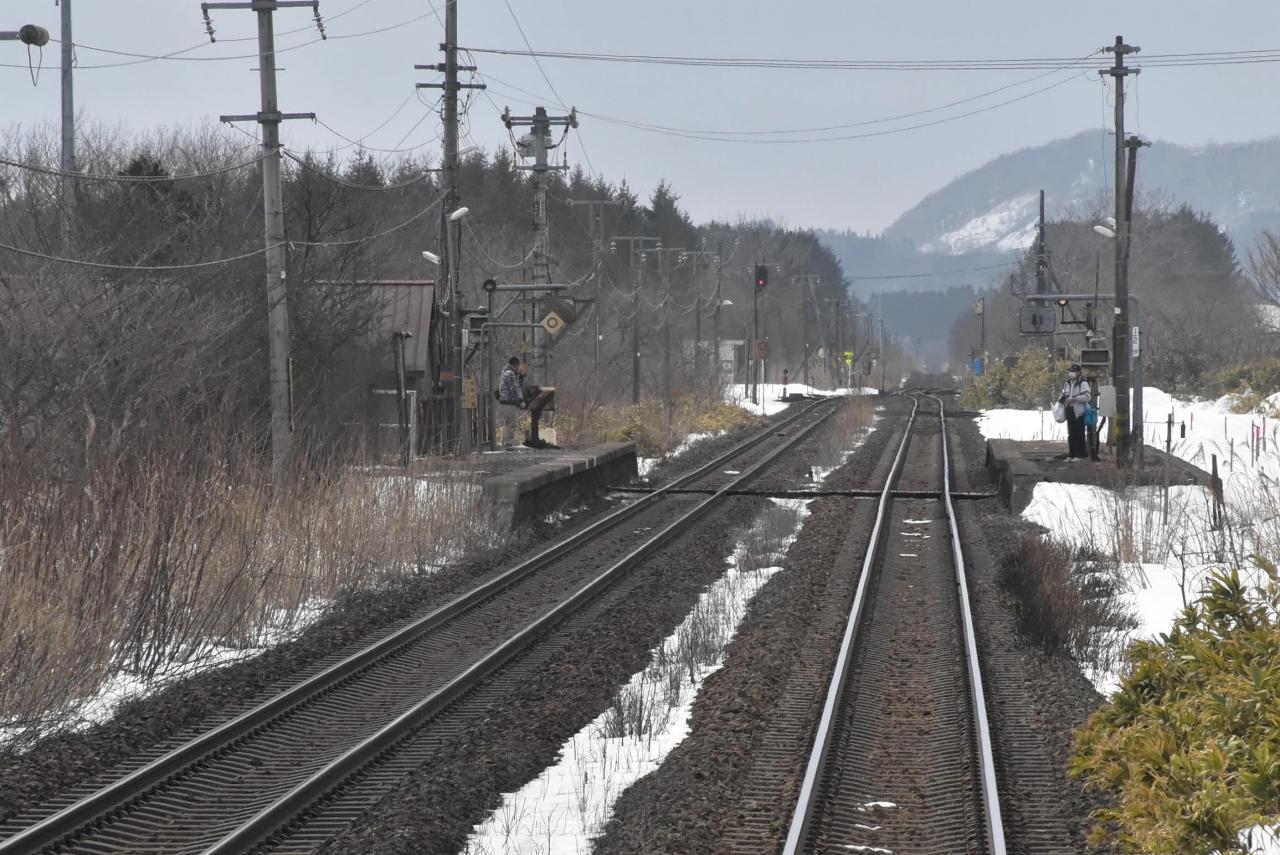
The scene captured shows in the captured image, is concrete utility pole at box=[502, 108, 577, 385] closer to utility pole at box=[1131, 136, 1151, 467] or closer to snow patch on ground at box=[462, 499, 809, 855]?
utility pole at box=[1131, 136, 1151, 467]

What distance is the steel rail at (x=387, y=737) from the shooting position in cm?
709

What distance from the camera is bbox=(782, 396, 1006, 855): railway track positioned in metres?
7.30

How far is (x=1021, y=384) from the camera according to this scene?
6131 centimetres

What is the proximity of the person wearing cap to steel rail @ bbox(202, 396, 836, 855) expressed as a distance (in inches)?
450

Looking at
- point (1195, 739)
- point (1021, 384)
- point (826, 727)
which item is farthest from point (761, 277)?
point (1195, 739)

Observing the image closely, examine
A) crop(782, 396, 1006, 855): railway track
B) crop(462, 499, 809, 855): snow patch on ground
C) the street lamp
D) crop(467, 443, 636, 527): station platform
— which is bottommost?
crop(462, 499, 809, 855): snow patch on ground

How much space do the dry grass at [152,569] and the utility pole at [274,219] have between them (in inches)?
113

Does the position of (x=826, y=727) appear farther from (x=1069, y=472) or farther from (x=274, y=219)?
(x=1069, y=472)

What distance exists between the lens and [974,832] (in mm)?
7281

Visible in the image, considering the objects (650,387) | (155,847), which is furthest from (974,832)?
(650,387)

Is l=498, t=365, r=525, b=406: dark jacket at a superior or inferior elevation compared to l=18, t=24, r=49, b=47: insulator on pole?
inferior

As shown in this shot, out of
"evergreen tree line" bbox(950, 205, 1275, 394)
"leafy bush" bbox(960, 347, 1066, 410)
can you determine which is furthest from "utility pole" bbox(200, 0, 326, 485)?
"leafy bush" bbox(960, 347, 1066, 410)

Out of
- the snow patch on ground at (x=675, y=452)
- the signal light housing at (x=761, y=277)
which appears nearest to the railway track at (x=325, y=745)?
the snow patch on ground at (x=675, y=452)

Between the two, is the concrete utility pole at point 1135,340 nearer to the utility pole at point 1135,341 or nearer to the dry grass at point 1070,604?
the utility pole at point 1135,341
